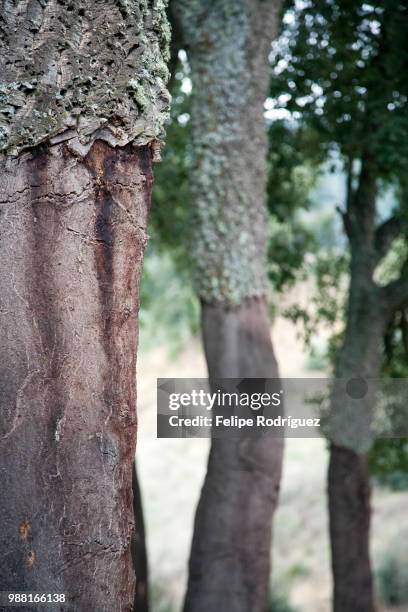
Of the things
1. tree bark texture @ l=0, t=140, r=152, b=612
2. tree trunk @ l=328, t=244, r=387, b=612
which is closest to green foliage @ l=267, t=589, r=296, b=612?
tree trunk @ l=328, t=244, r=387, b=612

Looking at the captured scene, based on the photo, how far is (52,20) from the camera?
214cm

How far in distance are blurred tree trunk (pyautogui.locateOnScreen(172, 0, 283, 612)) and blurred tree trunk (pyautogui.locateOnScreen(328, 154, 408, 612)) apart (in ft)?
7.08

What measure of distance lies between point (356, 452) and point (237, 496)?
2.38 metres

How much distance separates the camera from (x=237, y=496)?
16.8ft

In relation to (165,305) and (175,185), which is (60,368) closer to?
(175,185)

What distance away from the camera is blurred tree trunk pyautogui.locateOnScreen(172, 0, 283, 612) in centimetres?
514

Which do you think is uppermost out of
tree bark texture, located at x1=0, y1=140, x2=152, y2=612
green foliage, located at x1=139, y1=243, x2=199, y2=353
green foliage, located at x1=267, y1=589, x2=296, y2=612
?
green foliage, located at x1=139, y1=243, x2=199, y2=353

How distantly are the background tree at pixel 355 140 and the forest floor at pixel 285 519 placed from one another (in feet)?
3.55

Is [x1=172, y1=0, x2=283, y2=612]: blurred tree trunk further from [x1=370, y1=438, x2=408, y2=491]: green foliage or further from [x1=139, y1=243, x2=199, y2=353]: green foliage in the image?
[x1=139, y1=243, x2=199, y2=353]: green foliage

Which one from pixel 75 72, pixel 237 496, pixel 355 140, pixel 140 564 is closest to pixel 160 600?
pixel 140 564

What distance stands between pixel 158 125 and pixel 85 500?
111 centimetres

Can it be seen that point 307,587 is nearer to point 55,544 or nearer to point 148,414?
point 55,544

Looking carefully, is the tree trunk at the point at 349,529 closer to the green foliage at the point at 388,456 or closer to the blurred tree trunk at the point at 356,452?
the blurred tree trunk at the point at 356,452

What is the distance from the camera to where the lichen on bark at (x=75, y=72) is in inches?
83.7
